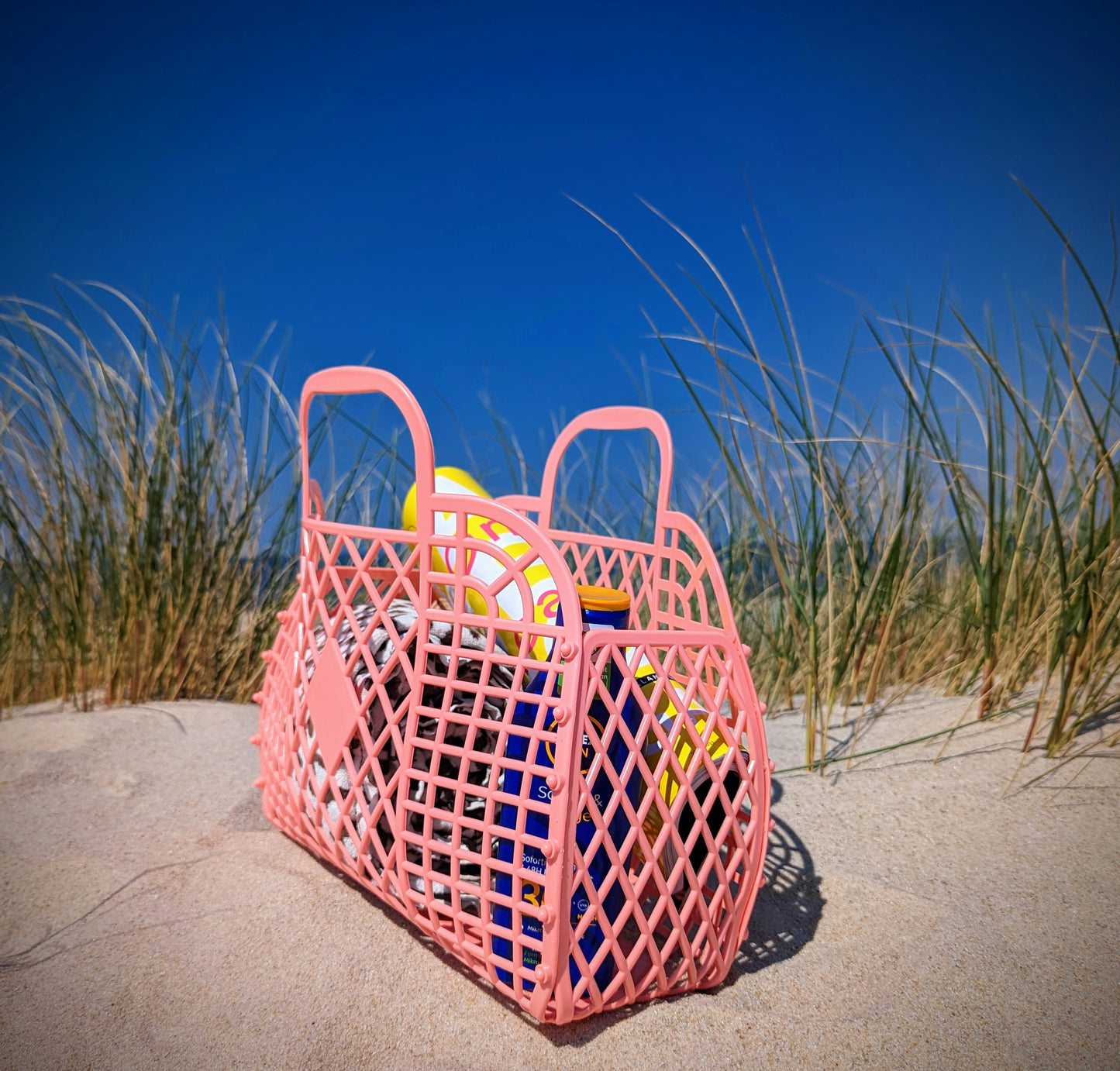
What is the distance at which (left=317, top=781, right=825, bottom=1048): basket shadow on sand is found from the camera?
1387 millimetres

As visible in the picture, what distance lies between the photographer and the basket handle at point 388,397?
1451 millimetres

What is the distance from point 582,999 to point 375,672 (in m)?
0.66

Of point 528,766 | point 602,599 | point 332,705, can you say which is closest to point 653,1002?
point 528,766

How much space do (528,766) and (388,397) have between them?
786mm

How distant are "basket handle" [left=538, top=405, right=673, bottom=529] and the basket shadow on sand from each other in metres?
0.83

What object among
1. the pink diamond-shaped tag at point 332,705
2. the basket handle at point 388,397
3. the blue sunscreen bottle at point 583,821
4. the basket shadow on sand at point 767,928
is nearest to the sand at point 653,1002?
the basket shadow on sand at point 767,928

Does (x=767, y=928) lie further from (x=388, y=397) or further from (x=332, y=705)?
(x=388, y=397)

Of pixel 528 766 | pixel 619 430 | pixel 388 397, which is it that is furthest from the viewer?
pixel 619 430

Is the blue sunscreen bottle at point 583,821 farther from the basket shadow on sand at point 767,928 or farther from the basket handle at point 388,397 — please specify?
the basket handle at point 388,397

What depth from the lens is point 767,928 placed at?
5.50 feet

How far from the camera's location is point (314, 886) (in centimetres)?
180

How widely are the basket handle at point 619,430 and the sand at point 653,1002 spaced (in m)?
0.92

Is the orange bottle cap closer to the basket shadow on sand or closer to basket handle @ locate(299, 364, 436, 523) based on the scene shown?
basket handle @ locate(299, 364, 436, 523)

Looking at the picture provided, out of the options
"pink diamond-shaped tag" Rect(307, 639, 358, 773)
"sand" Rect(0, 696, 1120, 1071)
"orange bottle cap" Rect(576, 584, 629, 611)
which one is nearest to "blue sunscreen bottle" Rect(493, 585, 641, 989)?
"orange bottle cap" Rect(576, 584, 629, 611)
